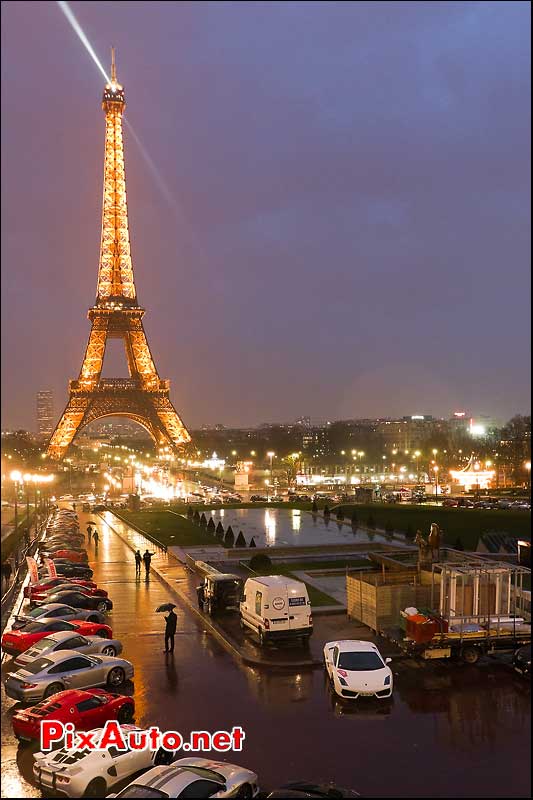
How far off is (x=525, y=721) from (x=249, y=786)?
5892 millimetres

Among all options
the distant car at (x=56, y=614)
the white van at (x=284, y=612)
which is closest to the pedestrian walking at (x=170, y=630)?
the white van at (x=284, y=612)

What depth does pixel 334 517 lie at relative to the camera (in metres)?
53.4

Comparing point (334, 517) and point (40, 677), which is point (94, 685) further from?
point (334, 517)

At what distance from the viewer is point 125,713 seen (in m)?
13.9

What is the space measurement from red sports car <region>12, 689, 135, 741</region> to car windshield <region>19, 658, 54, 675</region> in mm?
1484

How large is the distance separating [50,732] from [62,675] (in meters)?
2.79

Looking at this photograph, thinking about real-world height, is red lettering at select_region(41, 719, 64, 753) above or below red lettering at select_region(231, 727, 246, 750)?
above

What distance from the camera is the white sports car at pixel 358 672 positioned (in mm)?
14953

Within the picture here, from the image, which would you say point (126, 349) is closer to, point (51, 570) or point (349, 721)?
point (51, 570)

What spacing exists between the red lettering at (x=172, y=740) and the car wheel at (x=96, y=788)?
1.54 meters

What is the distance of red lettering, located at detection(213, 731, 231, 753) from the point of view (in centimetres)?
1280

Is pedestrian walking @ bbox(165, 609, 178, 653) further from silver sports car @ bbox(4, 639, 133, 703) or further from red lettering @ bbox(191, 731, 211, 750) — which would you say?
red lettering @ bbox(191, 731, 211, 750)

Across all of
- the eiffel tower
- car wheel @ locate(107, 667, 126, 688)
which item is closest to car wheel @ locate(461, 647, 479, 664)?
car wheel @ locate(107, 667, 126, 688)

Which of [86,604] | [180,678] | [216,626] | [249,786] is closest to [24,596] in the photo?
[86,604]
